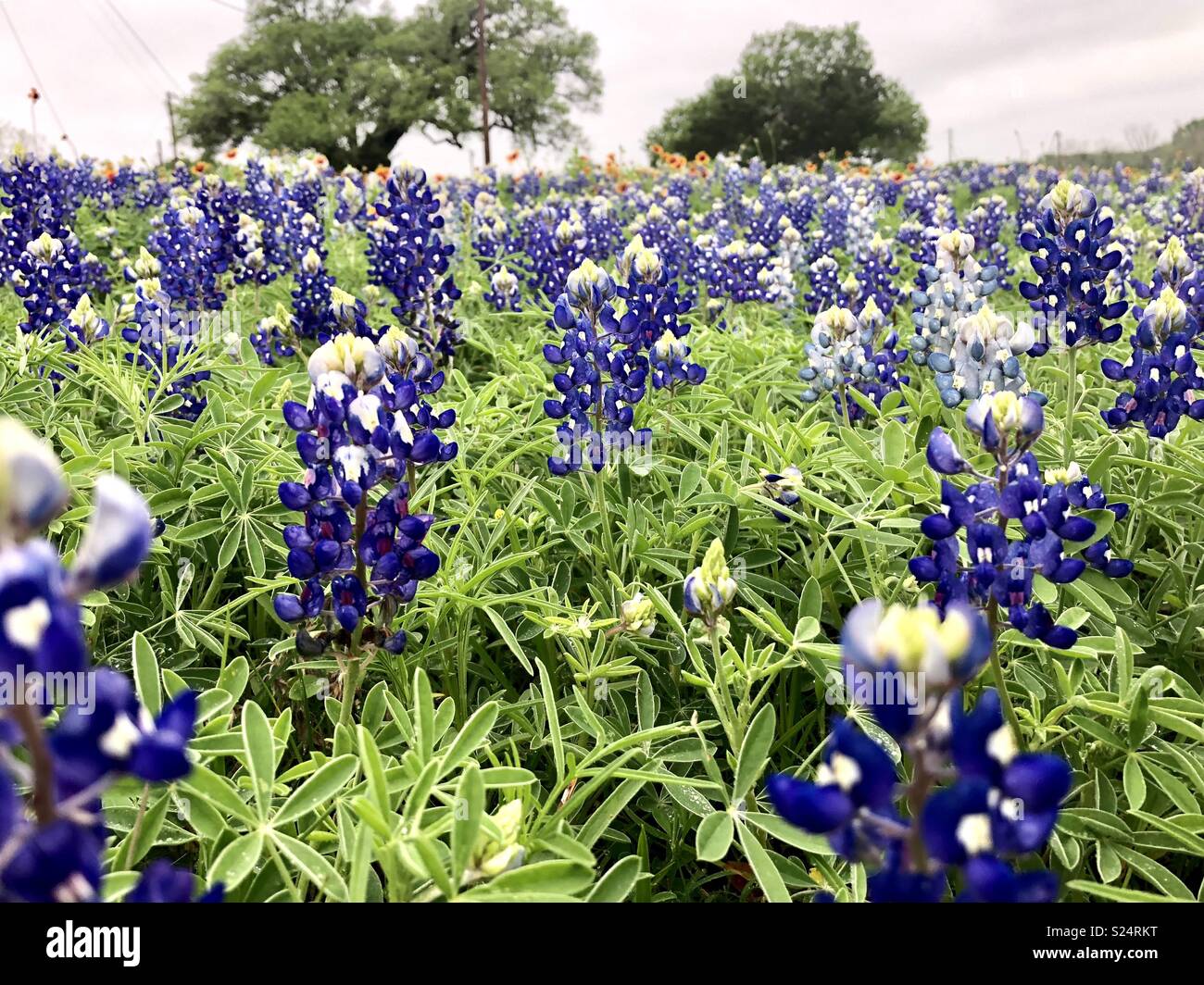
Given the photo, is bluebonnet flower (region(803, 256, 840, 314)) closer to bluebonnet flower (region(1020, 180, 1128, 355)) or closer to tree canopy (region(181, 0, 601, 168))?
bluebonnet flower (region(1020, 180, 1128, 355))

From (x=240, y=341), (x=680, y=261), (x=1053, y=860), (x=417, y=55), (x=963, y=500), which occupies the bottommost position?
(x=1053, y=860)

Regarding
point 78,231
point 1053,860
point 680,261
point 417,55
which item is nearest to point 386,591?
point 1053,860

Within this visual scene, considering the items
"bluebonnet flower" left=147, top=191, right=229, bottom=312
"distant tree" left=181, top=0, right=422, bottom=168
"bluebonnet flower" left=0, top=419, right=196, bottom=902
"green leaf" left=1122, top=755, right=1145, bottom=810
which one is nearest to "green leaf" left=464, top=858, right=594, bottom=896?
"bluebonnet flower" left=0, top=419, right=196, bottom=902

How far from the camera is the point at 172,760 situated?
81 centimetres

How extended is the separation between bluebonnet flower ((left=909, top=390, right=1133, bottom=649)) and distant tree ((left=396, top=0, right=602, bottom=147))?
36.8m

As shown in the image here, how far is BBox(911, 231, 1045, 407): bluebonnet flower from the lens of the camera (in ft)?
8.86

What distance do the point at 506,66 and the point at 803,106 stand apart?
38.6ft

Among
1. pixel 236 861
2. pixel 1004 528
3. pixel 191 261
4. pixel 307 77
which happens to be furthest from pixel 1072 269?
pixel 307 77

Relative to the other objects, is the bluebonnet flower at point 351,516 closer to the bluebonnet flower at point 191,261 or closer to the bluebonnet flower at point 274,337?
the bluebonnet flower at point 274,337

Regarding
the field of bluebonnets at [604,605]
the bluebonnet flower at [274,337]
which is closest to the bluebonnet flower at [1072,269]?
the field of bluebonnets at [604,605]

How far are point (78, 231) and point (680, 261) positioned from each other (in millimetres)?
4769

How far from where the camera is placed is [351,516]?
1.86 metres

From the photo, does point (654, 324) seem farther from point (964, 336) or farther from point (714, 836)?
point (714, 836)
